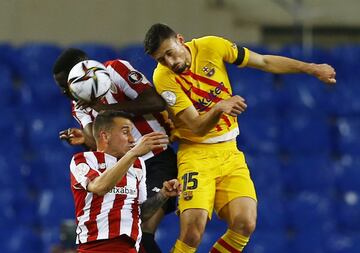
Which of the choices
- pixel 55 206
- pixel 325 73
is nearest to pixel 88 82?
pixel 325 73

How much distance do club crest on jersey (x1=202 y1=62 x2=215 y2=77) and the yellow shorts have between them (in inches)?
17.3

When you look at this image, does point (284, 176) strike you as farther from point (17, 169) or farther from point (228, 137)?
point (228, 137)

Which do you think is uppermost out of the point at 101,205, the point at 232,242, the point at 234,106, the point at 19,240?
the point at 234,106

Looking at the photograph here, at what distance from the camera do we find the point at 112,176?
655 cm

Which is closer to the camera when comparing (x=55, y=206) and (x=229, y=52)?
(x=229, y=52)

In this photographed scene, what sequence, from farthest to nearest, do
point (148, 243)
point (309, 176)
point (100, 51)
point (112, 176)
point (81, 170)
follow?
point (309, 176) → point (100, 51) → point (148, 243) → point (81, 170) → point (112, 176)

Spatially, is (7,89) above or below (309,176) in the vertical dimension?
above

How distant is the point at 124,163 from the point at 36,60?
5.98m

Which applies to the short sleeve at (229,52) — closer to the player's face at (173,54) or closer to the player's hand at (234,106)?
the player's face at (173,54)

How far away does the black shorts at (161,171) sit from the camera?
7.66 m

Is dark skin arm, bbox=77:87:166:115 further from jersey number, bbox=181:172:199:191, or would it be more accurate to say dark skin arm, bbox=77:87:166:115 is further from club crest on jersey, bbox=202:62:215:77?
jersey number, bbox=181:172:199:191

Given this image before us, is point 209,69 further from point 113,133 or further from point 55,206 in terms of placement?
point 55,206

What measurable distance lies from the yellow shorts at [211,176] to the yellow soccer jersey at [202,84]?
0.07m

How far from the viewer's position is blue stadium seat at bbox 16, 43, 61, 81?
12.1 m
